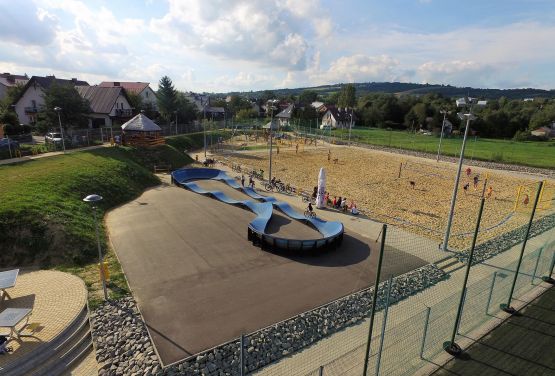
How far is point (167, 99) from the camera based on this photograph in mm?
57781

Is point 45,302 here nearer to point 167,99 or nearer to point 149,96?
point 167,99

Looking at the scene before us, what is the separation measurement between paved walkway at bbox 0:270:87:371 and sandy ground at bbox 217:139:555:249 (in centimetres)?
1742

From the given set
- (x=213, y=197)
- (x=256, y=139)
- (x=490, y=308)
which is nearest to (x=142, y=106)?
(x=256, y=139)

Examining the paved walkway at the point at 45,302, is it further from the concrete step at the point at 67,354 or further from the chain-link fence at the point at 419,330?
the chain-link fence at the point at 419,330

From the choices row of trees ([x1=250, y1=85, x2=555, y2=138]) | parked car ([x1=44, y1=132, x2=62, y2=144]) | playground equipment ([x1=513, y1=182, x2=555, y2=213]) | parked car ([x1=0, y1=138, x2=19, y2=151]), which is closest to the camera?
playground equipment ([x1=513, y1=182, x2=555, y2=213])

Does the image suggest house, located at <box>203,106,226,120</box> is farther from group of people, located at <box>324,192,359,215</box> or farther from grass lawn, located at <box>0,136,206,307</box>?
group of people, located at <box>324,192,359,215</box>

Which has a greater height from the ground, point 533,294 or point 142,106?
point 142,106

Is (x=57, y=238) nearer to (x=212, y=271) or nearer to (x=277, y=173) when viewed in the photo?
(x=212, y=271)

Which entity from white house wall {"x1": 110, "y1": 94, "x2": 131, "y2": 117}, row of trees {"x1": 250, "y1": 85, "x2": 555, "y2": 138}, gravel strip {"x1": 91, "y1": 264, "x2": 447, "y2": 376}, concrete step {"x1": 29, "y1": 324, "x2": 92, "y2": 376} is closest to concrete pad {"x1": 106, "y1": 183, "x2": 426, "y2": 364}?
gravel strip {"x1": 91, "y1": 264, "x2": 447, "y2": 376}

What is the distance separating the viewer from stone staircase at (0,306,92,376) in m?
8.58

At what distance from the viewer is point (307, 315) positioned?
1105 centimetres

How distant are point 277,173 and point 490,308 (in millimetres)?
25347

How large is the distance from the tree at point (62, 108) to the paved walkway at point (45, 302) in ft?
81.3

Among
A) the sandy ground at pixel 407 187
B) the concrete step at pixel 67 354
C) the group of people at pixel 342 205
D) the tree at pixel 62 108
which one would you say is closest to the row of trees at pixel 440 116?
the sandy ground at pixel 407 187
